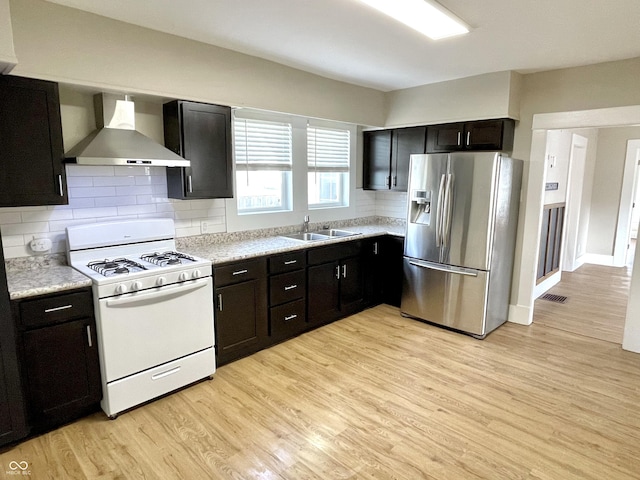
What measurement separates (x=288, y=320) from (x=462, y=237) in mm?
1839

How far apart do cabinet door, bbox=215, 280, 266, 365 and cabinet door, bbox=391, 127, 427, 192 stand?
2.26 m

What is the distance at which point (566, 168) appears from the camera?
5277mm

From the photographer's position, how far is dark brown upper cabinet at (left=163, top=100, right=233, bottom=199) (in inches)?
120

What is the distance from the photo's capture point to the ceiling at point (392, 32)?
2332 millimetres

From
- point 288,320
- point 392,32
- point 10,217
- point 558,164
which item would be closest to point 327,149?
point 392,32

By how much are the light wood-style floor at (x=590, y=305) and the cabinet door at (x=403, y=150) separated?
7.08ft

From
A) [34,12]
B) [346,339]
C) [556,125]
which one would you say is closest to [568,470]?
[346,339]

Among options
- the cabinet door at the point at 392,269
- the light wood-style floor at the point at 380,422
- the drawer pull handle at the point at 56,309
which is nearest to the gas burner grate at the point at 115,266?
the drawer pull handle at the point at 56,309

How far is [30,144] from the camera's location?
2389 millimetres

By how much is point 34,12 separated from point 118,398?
7.99 ft

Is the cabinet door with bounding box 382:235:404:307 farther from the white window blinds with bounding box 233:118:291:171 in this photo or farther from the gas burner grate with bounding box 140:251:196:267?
the gas burner grate with bounding box 140:251:196:267

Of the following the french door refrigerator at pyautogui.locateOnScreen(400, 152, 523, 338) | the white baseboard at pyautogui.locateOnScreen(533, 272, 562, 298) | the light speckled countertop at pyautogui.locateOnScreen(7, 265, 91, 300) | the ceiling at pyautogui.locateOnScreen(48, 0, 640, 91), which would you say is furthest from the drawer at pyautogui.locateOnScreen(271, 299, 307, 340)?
the white baseboard at pyautogui.locateOnScreen(533, 272, 562, 298)

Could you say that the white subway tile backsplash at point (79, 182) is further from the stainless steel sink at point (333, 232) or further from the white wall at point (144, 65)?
the stainless steel sink at point (333, 232)

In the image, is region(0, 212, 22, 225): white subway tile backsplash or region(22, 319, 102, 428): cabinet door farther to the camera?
region(0, 212, 22, 225): white subway tile backsplash
